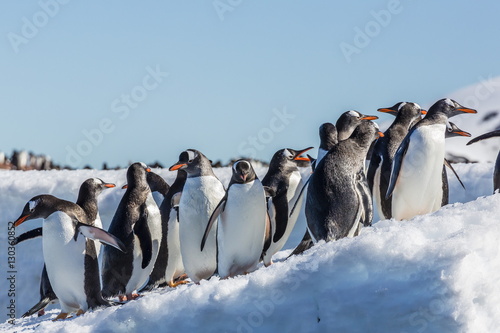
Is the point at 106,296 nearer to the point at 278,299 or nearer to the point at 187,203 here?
the point at 187,203

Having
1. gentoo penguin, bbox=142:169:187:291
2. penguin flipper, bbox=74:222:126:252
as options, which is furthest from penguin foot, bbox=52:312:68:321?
gentoo penguin, bbox=142:169:187:291

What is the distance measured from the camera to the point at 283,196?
7352 millimetres

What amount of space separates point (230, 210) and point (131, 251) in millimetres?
957

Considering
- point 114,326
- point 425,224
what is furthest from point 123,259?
point 425,224

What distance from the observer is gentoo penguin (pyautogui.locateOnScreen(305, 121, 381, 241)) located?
6.22 metres

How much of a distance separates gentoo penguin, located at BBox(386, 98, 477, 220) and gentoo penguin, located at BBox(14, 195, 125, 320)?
229 centimetres

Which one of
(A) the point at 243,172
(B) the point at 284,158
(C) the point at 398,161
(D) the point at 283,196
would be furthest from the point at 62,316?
(C) the point at 398,161

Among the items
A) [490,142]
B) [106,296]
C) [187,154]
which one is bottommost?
[490,142]

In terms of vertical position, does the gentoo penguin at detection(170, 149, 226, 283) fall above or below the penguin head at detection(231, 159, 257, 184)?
below

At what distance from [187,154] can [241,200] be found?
2.71 ft

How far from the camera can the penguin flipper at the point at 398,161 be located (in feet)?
23.5

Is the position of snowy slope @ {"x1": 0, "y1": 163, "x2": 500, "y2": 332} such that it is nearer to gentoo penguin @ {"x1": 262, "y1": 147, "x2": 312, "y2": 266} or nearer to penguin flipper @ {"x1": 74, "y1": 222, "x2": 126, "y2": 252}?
penguin flipper @ {"x1": 74, "y1": 222, "x2": 126, "y2": 252}

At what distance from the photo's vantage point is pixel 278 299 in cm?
455

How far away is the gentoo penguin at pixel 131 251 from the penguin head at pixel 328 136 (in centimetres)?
153
